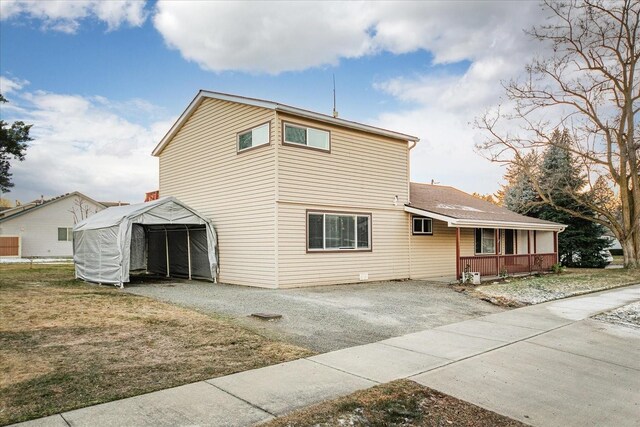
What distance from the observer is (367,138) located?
16.0 m

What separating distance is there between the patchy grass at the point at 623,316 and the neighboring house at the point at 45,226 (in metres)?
38.1

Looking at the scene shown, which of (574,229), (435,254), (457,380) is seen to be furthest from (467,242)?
(457,380)

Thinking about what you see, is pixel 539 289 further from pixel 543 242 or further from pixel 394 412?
pixel 543 242

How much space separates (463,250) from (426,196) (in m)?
2.98

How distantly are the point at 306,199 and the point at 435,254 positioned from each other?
743cm

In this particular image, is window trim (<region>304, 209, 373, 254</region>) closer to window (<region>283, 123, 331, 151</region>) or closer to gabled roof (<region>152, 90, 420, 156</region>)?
window (<region>283, 123, 331, 151</region>)

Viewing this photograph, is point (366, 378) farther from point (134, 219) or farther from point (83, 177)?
point (83, 177)

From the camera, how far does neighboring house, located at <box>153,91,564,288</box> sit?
13.6m

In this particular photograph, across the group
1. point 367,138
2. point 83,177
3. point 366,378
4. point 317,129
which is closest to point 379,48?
point 367,138

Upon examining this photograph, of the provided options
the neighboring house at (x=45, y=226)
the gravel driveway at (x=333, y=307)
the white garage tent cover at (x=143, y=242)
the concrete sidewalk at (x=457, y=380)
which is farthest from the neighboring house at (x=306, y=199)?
the neighboring house at (x=45, y=226)

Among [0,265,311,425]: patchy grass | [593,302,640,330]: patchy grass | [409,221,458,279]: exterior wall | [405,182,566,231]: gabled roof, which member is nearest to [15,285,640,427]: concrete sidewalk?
[0,265,311,425]: patchy grass

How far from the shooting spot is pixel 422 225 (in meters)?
18.2

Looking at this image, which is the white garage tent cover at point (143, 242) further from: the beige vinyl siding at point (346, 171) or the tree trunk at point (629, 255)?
the tree trunk at point (629, 255)

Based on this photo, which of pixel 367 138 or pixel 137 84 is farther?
pixel 137 84
